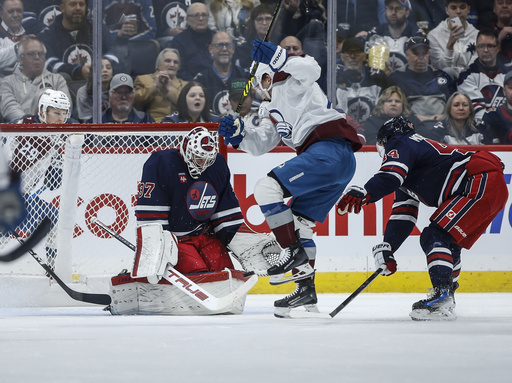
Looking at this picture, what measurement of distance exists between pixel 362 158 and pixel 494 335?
8.20ft

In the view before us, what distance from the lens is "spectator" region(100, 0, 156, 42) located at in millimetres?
5691

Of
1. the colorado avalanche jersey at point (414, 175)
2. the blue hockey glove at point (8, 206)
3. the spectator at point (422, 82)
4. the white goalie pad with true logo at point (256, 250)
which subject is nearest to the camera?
the blue hockey glove at point (8, 206)

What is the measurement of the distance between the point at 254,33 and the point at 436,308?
343cm

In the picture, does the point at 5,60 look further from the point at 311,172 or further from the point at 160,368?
the point at 160,368

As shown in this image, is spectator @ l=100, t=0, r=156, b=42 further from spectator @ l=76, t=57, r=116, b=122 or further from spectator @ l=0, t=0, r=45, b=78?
spectator @ l=0, t=0, r=45, b=78

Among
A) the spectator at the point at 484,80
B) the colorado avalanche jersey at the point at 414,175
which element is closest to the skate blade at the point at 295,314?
the colorado avalanche jersey at the point at 414,175

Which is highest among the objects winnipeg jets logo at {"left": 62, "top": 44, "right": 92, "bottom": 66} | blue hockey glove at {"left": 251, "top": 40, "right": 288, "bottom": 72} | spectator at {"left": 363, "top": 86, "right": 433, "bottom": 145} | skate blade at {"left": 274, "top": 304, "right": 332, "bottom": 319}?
blue hockey glove at {"left": 251, "top": 40, "right": 288, "bottom": 72}

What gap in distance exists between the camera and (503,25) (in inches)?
233

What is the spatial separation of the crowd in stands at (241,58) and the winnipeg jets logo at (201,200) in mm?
2238

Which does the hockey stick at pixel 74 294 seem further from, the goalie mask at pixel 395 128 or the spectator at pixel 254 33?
the spectator at pixel 254 33

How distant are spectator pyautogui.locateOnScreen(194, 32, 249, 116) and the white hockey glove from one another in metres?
2.82

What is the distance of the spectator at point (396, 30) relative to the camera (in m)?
5.75

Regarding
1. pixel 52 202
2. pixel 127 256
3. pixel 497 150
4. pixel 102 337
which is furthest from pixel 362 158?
pixel 102 337

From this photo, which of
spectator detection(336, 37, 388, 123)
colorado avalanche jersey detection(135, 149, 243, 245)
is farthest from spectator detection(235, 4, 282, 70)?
colorado avalanche jersey detection(135, 149, 243, 245)
